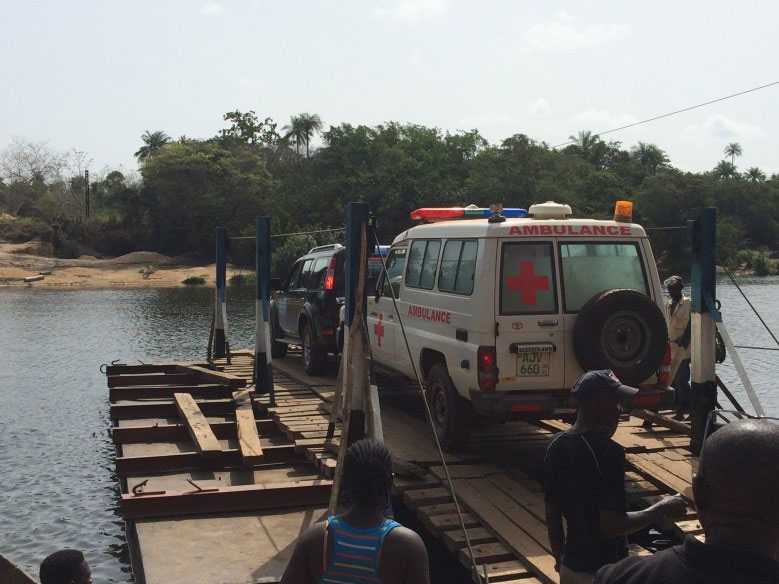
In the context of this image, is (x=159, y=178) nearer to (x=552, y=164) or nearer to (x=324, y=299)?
(x=552, y=164)

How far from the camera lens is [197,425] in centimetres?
957

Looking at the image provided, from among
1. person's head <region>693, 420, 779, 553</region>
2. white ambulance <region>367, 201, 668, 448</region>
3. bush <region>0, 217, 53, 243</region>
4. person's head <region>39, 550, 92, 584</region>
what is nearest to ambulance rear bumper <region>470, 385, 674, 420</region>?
white ambulance <region>367, 201, 668, 448</region>

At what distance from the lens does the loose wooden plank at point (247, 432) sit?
8.47 meters

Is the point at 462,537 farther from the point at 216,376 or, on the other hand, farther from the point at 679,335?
the point at 216,376

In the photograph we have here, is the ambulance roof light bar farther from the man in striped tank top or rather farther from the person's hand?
the man in striped tank top

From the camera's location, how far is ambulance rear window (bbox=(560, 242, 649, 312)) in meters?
7.83

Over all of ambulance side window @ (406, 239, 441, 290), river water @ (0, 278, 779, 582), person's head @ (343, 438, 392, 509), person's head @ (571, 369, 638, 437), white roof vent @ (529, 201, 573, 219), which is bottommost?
river water @ (0, 278, 779, 582)

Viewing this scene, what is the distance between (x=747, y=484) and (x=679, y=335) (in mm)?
8774

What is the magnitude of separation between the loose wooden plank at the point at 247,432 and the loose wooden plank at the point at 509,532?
229 centimetres

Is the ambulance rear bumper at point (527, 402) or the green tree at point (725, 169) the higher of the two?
the green tree at point (725, 169)

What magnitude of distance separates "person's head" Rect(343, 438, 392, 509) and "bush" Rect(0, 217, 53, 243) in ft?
229

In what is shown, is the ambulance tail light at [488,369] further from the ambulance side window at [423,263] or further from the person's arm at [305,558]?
A: the person's arm at [305,558]

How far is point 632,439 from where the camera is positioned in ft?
28.5

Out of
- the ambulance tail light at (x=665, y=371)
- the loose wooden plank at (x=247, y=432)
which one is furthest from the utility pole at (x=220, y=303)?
the ambulance tail light at (x=665, y=371)
